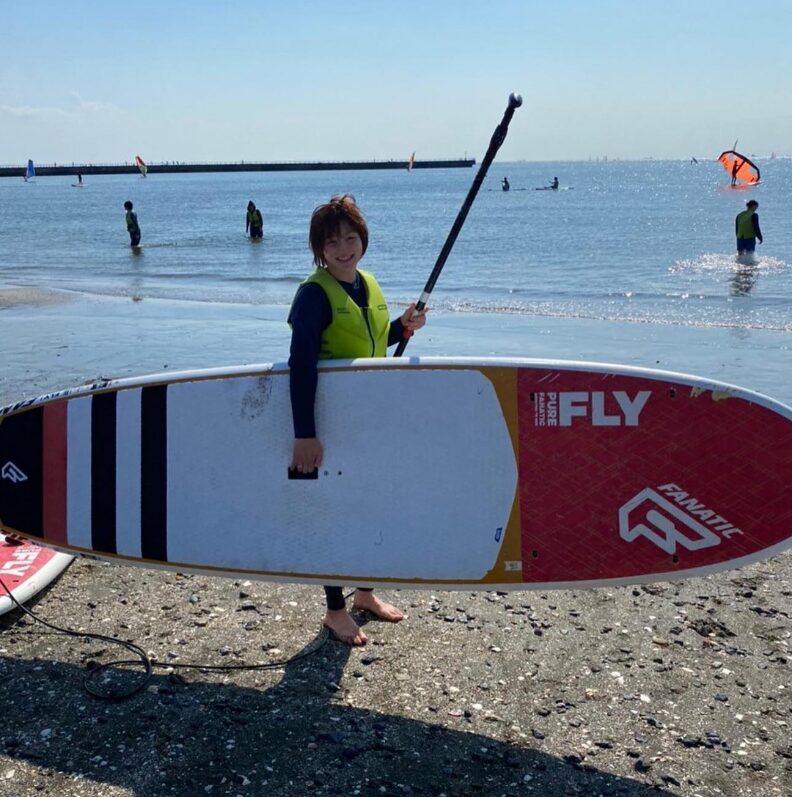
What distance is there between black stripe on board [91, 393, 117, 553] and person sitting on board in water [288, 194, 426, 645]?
866 mm

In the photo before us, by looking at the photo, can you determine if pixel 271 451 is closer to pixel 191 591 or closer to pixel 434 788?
pixel 191 591

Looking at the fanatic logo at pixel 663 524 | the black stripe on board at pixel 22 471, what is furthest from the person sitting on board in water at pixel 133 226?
the fanatic logo at pixel 663 524

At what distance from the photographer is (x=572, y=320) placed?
1422 cm

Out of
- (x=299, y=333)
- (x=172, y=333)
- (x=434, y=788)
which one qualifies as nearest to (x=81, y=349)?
(x=172, y=333)

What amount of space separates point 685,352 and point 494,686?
8.28 m

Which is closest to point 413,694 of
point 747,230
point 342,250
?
point 342,250

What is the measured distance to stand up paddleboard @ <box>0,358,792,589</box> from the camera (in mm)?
3527

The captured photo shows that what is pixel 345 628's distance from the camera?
13.2 ft

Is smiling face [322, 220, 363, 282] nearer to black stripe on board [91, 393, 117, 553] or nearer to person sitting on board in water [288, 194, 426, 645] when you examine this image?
person sitting on board in water [288, 194, 426, 645]

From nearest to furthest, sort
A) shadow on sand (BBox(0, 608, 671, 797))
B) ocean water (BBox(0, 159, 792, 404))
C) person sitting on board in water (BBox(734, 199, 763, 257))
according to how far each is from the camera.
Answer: shadow on sand (BBox(0, 608, 671, 797)) → ocean water (BBox(0, 159, 792, 404)) → person sitting on board in water (BBox(734, 199, 763, 257))

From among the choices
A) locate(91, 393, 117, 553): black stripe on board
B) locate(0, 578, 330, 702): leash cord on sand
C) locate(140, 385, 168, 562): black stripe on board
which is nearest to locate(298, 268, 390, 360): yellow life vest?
locate(140, 385, 168, 562): black stripe on board

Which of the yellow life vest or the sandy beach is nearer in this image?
the sandy beach

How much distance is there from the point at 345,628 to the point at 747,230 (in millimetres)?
19968

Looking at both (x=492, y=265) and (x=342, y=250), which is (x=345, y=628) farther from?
(x=492, y=265)
